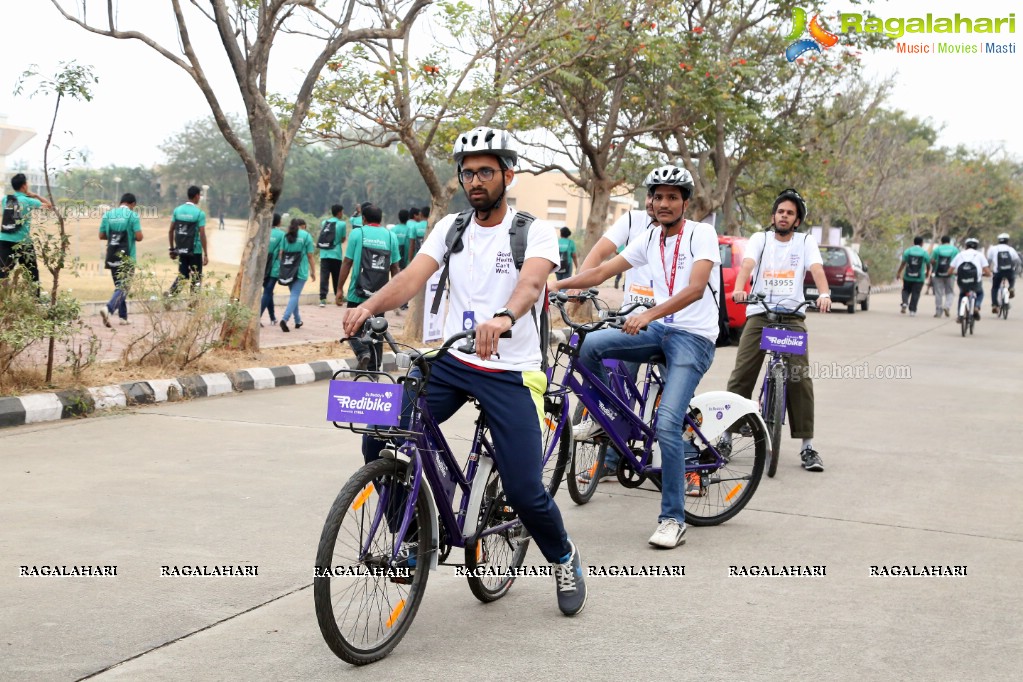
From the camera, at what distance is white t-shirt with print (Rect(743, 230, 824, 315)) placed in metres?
7.87

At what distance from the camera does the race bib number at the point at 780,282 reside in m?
7.89

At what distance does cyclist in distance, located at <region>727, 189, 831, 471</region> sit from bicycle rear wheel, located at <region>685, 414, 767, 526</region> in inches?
61.5

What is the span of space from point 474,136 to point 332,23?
30.1ft

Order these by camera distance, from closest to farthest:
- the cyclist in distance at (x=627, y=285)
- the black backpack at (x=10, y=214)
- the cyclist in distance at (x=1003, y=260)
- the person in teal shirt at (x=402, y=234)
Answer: the cyclist in distance at (x=627, y=285), the black backpack at (x=10, y=214), the person in teal shirt at (x=402, y=234), the cyclist in distance at (x=1003, y=260)

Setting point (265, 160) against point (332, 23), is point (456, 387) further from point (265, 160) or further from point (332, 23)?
point (332, 23)

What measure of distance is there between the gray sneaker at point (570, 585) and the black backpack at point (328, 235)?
1525 cm

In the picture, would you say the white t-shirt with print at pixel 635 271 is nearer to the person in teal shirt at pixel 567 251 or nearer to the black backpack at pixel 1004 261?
the person in teal shirt at pixel 567 251

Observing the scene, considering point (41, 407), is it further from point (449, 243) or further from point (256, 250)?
point (449, 243)

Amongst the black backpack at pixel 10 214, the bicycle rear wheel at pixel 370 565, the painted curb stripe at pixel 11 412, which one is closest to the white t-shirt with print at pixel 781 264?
Result: the bicycle rear wheel at pixel 370 565

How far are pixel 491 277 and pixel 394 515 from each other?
3.01ft

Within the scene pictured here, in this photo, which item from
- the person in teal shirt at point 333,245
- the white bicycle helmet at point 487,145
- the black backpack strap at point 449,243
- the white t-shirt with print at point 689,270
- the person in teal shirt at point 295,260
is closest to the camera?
the white bicycle helmet at point 487,145

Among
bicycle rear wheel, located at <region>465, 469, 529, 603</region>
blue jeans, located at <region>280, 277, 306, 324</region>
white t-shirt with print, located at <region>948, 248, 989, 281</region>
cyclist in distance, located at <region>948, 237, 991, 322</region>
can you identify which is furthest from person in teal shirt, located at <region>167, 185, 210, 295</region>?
white t-shirt with print, located at <region>948, 248, 989, 281</region>

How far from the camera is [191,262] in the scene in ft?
51.0

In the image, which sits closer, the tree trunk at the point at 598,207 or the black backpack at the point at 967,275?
the tree trunk at the point at 598,207
